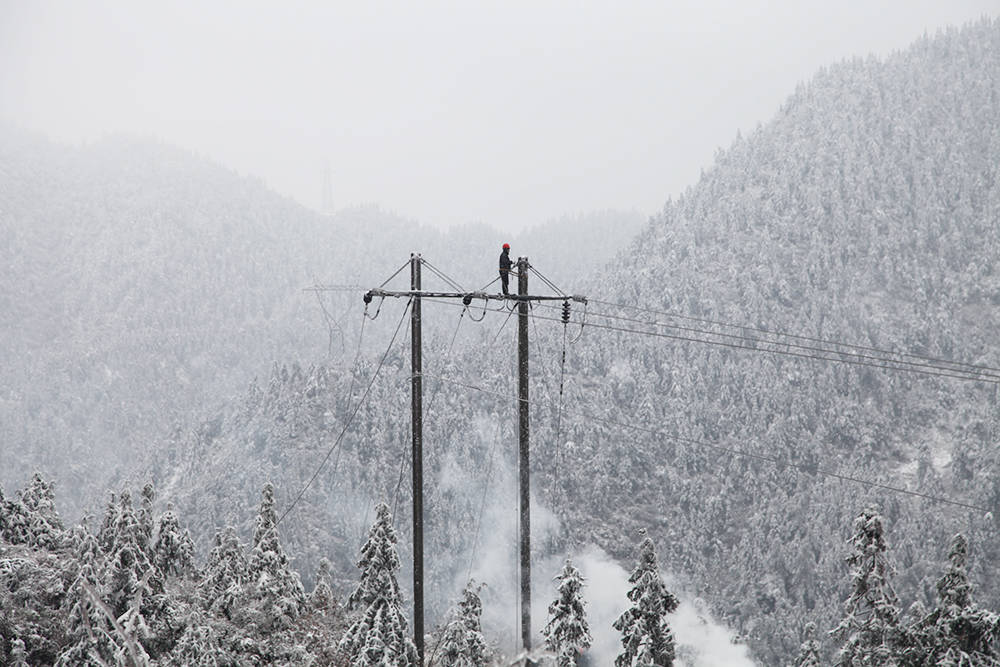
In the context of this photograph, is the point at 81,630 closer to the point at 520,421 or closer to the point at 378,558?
the point at 378,558

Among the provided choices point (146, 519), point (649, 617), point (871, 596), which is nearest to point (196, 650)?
point (146, 519)

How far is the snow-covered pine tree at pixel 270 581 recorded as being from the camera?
2623cm

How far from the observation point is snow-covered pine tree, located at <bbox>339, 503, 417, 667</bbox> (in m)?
21.3

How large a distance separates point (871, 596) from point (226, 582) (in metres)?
22.2

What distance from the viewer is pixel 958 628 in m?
16.3

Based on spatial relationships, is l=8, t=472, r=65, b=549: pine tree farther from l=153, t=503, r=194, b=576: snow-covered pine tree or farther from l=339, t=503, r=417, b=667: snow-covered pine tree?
l=339, t=503, r=417, b=667: snow-covered pine tree

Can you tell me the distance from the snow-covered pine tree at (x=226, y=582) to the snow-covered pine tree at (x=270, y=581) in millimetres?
651

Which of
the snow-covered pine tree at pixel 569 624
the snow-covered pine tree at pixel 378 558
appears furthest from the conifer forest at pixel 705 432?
the snow-covered pine tree at pixel 378 558

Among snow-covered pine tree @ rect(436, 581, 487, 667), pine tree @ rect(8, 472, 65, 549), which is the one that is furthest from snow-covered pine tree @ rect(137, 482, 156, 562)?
snow-covered pine tree @ rect(436, 581, 487, 667)

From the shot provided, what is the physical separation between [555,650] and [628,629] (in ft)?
8.76

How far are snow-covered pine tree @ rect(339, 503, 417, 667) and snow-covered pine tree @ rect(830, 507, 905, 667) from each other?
36.2 feet

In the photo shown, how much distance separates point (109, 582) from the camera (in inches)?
858

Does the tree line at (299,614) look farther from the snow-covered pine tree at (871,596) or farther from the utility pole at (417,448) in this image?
the utility pole at (417,448)

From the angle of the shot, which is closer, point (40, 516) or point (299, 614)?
point (299, 614)
